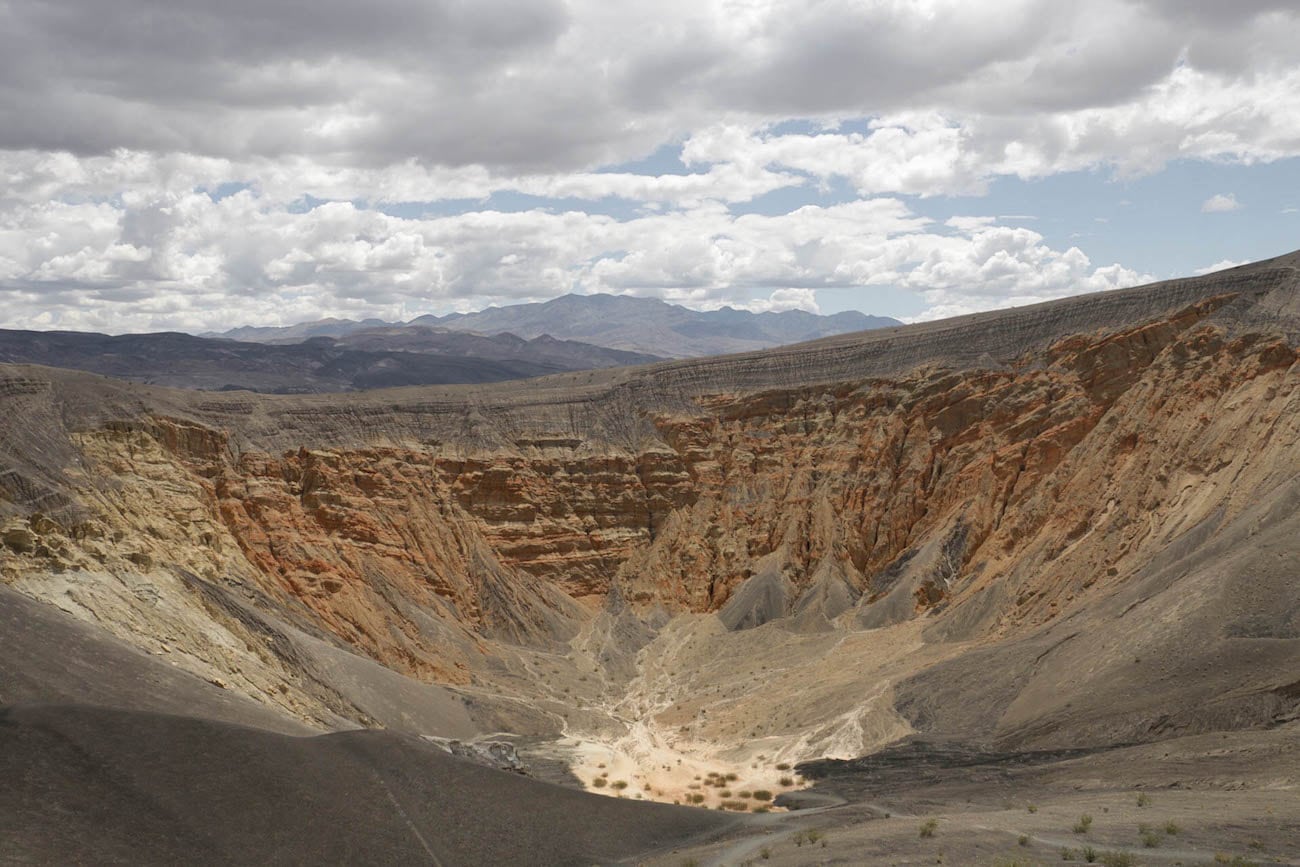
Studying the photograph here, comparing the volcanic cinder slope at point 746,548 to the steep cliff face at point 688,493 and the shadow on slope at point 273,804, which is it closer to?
the steep cliff face at point 688,493

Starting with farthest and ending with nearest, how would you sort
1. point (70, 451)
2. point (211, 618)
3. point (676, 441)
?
point (676, 441)
point (70, 451)
point (211, 618)

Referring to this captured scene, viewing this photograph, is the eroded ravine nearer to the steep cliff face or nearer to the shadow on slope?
the steep cliff face

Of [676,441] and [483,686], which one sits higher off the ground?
[676,441]

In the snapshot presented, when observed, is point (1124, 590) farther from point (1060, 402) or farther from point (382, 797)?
point (382, 797)

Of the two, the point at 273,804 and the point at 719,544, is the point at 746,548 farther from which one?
the point at 273,804

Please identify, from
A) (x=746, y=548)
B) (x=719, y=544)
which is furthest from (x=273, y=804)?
(x=719, y=544)

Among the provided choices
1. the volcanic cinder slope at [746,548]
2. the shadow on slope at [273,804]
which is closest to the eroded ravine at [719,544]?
the volcanic cinder slope at [746,548]

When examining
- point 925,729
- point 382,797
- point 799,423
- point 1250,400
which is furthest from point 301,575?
point 1250,400
